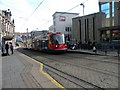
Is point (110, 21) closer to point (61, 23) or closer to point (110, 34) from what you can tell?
point (110, 34)

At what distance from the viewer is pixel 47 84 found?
17.7ft

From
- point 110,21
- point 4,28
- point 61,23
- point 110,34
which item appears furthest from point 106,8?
point 4,28

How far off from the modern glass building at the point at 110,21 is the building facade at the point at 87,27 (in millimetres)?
1973

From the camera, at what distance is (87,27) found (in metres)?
37.5

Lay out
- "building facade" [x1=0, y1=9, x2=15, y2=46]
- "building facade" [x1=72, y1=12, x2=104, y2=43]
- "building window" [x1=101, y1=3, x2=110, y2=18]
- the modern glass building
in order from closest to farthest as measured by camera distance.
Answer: the modern glass building < "building window" [x1=101, y1=3, x2=110, y2=18] < "building facade" [x1=72, y1=12, x2=104, y2=43] < "building facade" [x1=0, y1=9, x2=15, y2=46]

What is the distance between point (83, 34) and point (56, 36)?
71.9ft

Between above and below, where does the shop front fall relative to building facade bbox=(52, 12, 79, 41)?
below

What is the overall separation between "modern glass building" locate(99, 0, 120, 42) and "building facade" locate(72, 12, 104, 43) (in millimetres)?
1973

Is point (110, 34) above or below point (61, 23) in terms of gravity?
below

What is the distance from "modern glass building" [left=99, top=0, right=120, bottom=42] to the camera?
2501 cm

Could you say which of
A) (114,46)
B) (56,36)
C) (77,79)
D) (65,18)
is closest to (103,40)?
(114,46)

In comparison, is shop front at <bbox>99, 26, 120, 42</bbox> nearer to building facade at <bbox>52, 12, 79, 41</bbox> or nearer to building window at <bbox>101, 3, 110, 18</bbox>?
building window at <bbox>101, 3, 110, 18</bbox>

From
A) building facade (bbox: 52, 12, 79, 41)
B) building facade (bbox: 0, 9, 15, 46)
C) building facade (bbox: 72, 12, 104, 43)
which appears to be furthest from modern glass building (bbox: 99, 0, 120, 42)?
building facade (bbox: 52, 12, 79, 41)

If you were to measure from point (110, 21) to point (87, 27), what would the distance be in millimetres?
11018
